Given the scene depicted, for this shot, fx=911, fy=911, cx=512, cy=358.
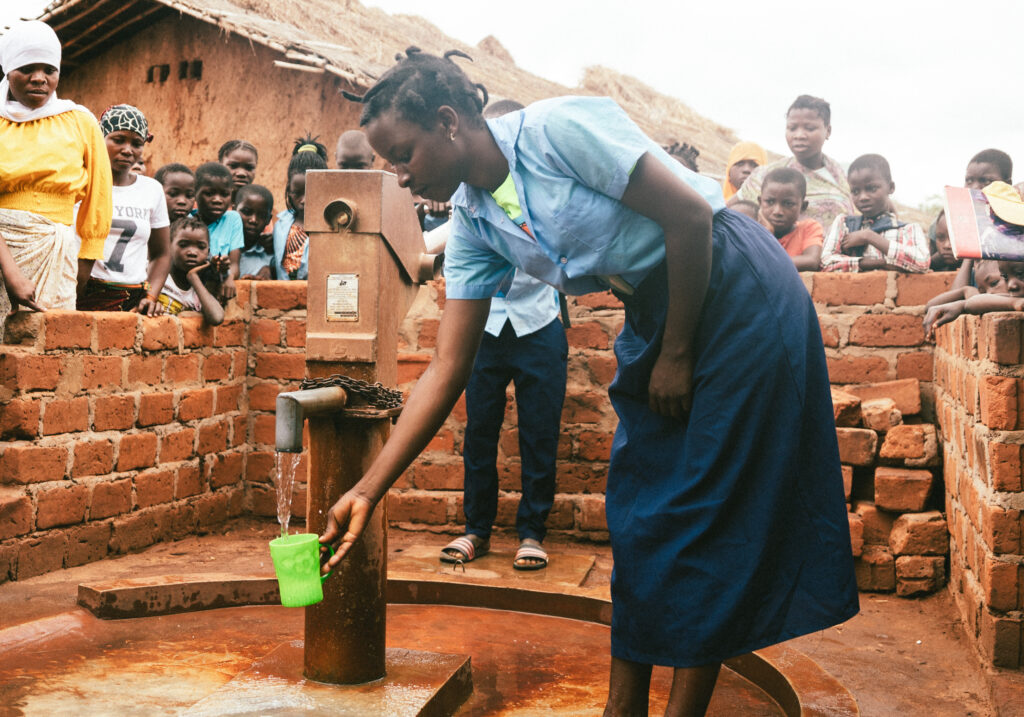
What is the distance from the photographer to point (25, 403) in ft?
10.8

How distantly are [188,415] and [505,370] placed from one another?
1.52m

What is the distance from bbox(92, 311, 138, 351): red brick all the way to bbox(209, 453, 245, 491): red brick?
2.62 ft

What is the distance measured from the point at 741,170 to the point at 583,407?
2.55 m

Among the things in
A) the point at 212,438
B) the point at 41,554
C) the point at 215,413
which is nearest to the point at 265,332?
the point at 215,413

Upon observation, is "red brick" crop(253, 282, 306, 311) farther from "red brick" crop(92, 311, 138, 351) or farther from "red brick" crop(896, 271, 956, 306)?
"red brick" crop(896, 271, 956, 306)

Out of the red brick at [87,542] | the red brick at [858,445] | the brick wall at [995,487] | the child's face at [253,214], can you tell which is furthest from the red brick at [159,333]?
the brick wall at [995,487]

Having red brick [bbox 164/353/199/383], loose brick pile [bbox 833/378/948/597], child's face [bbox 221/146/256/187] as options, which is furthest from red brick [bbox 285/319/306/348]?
loose brick pile [bbox 833/378/948/597]

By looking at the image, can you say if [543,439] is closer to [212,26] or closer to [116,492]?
[116,492]

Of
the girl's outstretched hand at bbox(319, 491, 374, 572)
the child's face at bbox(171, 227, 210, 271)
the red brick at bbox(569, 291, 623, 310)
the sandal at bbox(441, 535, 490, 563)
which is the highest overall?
the child's face at bbox(171, 227, 210, 271)

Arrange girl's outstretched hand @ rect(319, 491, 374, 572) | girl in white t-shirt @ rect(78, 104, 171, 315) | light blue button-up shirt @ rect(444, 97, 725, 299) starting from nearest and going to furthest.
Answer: light blue button-up shirt @ rect(444, 97, 725, 299) < girl's outstretched hand @ rect(319, 491, 374, 572) < girl in white t-shirt @ rect(78, 104, 171, 315)

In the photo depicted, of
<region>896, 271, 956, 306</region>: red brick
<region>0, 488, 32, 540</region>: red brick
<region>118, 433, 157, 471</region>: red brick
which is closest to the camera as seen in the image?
<region>0, 488, 32, 540</region>: red brick

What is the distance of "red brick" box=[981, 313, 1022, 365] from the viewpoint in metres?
2.58

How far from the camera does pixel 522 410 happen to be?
12.1 feet

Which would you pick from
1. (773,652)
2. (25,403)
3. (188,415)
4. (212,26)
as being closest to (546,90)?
(212,26)
